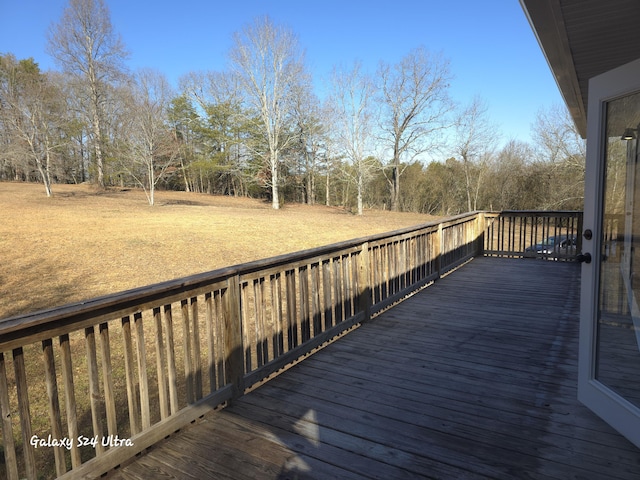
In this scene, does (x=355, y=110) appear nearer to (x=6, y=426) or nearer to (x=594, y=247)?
(x=594, y=247)

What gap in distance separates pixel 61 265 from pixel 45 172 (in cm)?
1357

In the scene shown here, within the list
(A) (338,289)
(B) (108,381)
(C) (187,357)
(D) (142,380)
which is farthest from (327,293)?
(B) (108,381)

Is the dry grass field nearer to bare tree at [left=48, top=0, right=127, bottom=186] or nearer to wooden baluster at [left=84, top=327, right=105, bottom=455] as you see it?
wooden baluster at [left=84, top=327, right=105, bottom=455]

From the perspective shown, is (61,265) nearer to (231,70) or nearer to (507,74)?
(231,70)

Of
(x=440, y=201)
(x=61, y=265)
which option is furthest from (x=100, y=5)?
(x=440, y=201)

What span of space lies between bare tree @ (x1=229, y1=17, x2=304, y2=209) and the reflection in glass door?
1737 centimetres

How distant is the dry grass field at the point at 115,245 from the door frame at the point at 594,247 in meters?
6.63

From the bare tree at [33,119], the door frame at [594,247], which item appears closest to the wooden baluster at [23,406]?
the door frame at [594,247]

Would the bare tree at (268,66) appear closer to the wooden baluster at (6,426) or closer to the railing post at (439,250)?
the railing post at (439,250)

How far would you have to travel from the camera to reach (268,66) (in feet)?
61.2

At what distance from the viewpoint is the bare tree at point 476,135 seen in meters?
22.6

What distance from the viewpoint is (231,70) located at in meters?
19.2

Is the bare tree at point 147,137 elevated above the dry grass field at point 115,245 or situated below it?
above

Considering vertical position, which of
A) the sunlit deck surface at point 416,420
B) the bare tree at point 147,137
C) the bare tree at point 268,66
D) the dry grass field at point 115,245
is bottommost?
the sunlit deck surface at point 416,420
